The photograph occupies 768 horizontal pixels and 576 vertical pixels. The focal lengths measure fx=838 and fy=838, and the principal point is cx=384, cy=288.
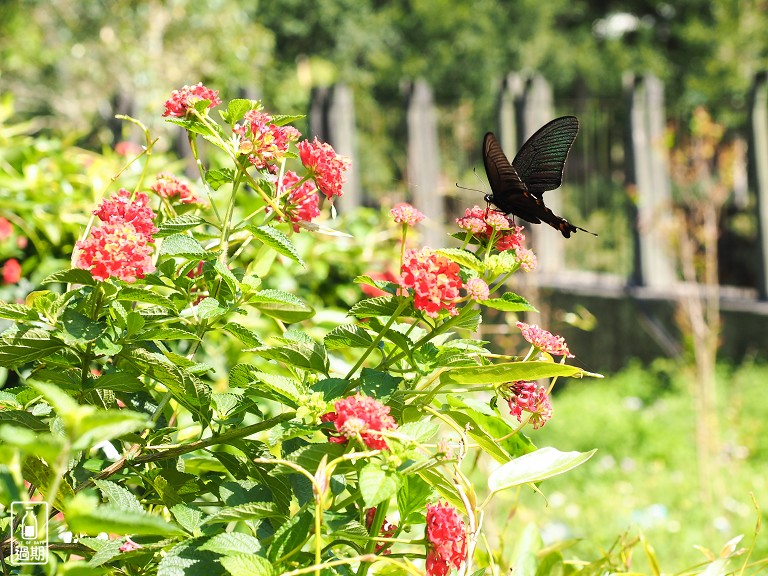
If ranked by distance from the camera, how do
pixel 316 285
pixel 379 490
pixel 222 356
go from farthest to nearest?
pixel 316 285 → pixel 222 356 → pixel 379 490

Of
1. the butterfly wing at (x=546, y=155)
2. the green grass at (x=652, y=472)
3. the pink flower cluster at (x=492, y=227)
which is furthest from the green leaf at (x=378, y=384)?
the green grass at (x=652, y=472)

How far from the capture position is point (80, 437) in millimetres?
565

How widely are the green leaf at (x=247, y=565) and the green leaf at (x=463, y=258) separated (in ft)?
1.11

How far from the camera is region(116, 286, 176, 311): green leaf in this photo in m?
0.88

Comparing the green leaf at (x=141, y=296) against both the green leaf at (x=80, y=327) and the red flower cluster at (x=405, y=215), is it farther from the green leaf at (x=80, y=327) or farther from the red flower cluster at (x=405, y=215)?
the red flower cluster at (x=405, y=215)

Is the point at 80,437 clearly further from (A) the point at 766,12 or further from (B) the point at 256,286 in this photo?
(A) the point at 766,12

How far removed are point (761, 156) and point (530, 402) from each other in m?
5.17

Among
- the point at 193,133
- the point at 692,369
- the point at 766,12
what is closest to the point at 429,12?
the point at 766,12

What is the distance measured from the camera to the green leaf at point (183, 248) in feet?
2.80

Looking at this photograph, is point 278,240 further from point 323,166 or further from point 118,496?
point 118,496

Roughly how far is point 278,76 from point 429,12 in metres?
5.90

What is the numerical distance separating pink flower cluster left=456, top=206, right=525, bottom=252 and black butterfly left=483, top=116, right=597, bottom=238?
0.35m

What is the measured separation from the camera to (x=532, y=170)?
149 centimetres

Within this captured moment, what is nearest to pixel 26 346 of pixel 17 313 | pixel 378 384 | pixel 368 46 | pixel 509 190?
pixel 17 313
